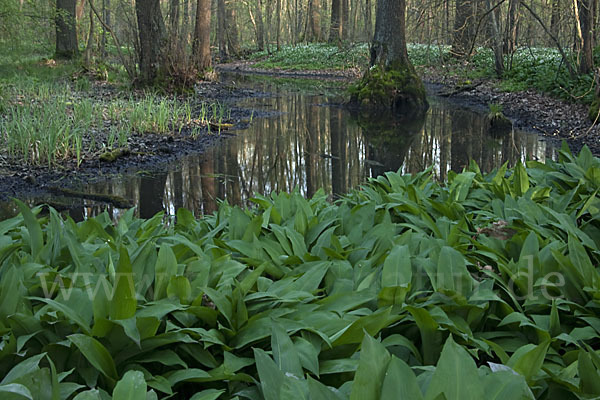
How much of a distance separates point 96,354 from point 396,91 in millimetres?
10874

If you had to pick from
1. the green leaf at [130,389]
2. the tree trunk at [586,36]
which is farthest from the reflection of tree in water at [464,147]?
the green leaf at [130,389]

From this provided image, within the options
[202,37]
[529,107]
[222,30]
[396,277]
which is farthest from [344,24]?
[396,277]

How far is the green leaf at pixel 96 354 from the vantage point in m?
1.43

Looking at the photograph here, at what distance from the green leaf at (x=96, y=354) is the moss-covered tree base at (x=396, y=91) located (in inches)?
421

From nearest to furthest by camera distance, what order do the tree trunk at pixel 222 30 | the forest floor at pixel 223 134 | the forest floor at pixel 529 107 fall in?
the forest floor at pixel 223 134
the forest floor at pixel 529 107
the tree trunk at pixel 222 30

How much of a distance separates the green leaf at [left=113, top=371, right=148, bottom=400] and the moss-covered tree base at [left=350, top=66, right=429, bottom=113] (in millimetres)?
10824

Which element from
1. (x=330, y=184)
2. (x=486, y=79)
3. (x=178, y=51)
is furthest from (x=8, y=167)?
(x=486, y=79)

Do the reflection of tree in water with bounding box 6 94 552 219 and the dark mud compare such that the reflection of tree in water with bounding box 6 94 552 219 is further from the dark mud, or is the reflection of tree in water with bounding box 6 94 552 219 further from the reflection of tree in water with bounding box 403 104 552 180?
the dark mud

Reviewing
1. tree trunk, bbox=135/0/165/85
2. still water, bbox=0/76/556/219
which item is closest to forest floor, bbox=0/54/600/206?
still water, bbox=0/76/556/219

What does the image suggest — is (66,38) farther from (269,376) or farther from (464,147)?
(269,376)

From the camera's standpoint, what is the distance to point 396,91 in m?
11.7

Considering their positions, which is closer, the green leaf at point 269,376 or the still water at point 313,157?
the green leaf at point 269,376

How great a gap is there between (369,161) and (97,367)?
5.92 meters

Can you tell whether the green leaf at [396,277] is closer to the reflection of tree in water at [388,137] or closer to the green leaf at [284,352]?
the green leaf at [284,352]
